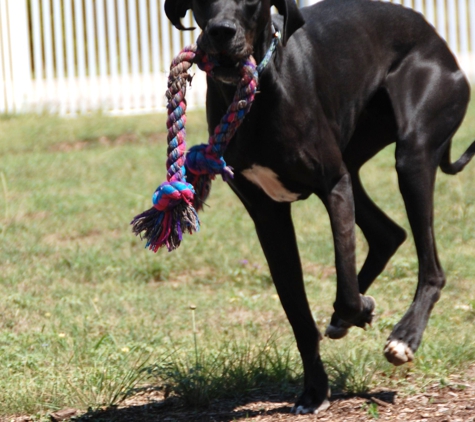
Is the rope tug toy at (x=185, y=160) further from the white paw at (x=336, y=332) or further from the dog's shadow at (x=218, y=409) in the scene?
the white paw at (x=336, y=332)

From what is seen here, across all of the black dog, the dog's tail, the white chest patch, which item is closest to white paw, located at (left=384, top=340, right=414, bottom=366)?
the black dog

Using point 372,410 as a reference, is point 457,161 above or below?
above

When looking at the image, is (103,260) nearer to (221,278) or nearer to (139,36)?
(221,278)

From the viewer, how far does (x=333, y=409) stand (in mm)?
3816

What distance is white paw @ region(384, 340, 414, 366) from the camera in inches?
147

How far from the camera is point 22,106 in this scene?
33.9 ft

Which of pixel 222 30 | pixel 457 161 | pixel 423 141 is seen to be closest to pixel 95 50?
pixel 457 161

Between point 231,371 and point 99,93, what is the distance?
23.1 feet

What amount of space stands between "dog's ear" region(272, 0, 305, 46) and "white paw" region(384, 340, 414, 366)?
4.41 ft

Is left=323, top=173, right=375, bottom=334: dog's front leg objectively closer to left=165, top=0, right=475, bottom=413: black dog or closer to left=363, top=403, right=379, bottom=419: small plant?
left=165, top=0, right=475, bottom=413: black dog

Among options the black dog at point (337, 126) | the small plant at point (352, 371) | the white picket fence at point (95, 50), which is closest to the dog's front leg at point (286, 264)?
the black dog at point (337, 126)

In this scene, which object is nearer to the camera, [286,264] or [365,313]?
[365,313]

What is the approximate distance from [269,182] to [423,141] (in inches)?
32.0

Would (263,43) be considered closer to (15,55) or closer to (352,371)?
(352,371)
